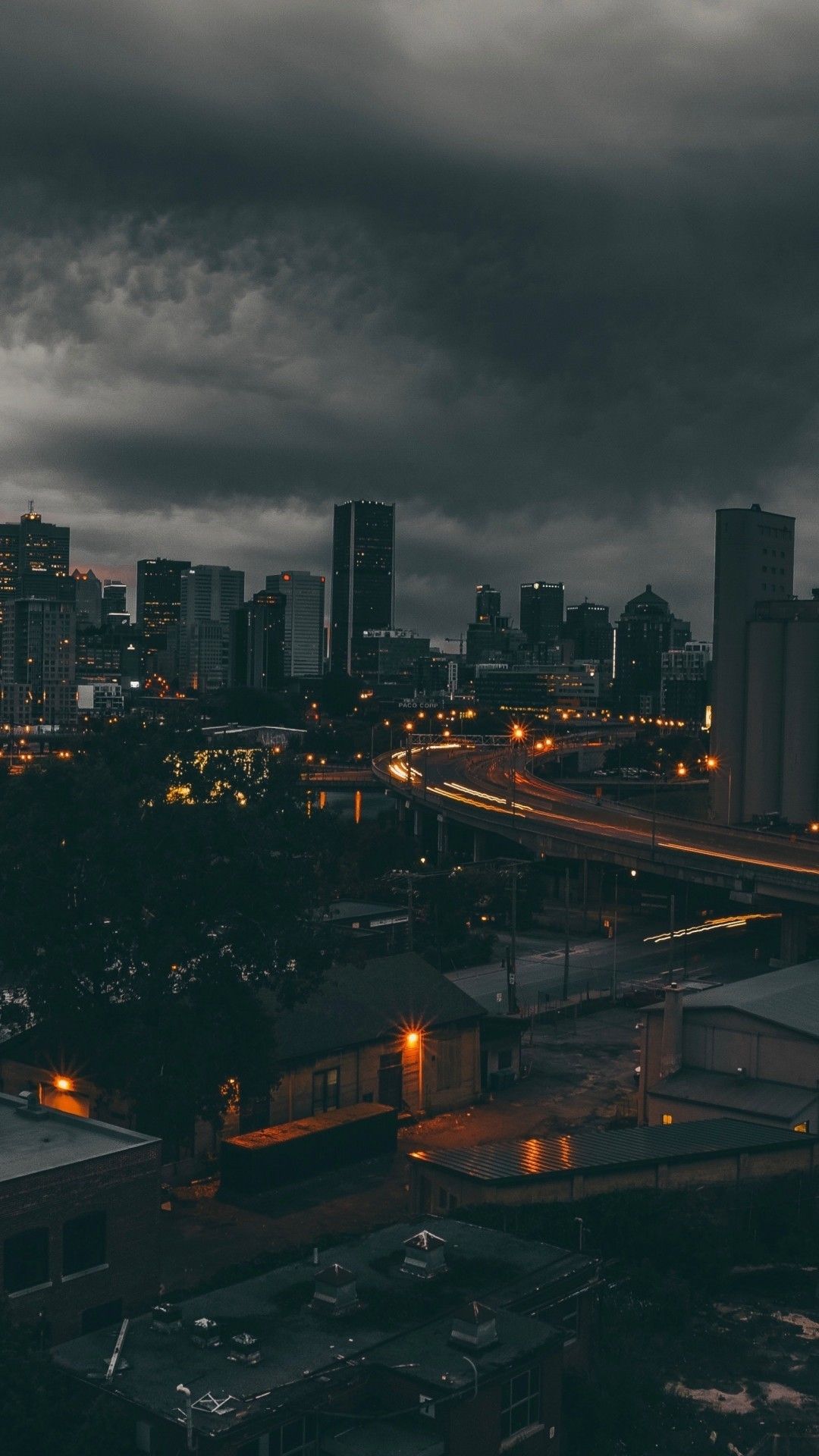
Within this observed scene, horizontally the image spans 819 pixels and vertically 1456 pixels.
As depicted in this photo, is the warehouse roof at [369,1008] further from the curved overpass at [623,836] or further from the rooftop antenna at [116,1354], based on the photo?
the curved overpass at [623,836]

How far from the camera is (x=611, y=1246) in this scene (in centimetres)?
3316

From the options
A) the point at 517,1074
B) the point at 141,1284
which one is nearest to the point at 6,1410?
the point at 141,1284

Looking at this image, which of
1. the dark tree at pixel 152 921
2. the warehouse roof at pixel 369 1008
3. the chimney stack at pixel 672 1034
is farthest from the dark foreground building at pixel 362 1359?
the chimney stack at pixel 672 1034

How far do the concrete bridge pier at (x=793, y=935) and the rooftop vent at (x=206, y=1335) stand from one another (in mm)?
57456

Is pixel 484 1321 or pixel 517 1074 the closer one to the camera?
pixel 484 1321

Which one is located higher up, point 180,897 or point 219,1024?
point 180,897

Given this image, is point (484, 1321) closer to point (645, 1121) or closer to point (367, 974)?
point (645, 1121)

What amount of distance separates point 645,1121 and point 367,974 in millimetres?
10812

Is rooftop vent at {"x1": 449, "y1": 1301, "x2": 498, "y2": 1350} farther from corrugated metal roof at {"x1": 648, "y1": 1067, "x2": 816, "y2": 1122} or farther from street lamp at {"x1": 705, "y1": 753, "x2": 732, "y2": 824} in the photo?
street lamp at {"x1": 705, "y1": 753, "x2": 732, "y2": 824}

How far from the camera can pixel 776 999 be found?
160ft

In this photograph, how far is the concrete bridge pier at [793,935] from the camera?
76312mm

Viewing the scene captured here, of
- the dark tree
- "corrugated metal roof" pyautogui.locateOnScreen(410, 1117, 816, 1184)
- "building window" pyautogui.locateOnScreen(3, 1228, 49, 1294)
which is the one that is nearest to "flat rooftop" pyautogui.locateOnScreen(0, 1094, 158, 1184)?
"building window" pyautogui.locateOnScreen(3, 1228, 49, 1294)

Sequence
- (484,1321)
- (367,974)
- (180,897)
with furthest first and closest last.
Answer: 1. (367,974)
2. (180,897)
3. (484,1321)

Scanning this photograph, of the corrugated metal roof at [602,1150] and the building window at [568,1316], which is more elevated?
the building window at [568,1316]
